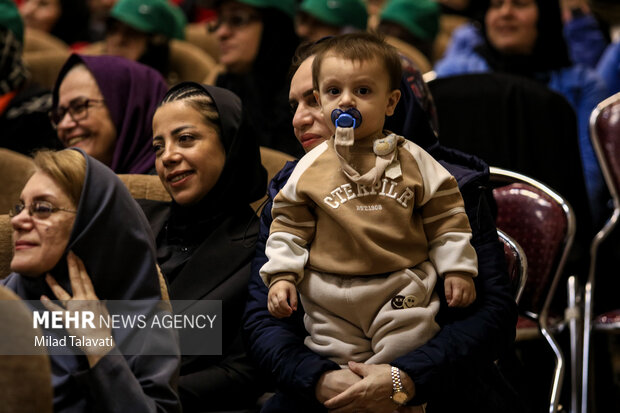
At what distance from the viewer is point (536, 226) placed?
302cm

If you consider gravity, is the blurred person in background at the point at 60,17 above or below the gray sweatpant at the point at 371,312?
above

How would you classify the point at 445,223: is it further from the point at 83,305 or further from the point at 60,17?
the point at 60,17

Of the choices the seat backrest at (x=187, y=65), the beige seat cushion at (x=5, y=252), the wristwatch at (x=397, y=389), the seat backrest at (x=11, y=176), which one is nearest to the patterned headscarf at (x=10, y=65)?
the seat backrest at (x=187, y=65)

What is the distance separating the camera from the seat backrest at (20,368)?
1.62m

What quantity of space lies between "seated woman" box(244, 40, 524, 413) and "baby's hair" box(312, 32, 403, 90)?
0.31 metres

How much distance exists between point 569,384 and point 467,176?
4.46 ft

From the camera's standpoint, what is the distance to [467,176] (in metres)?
2.24

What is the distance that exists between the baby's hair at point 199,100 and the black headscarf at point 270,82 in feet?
4.64

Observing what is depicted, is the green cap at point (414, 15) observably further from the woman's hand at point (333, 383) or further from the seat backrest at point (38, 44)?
the woman's hand at point (333, 383)

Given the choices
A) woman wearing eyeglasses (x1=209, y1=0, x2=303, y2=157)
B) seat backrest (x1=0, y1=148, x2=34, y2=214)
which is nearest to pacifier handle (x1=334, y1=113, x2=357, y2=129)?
seat backrest (x1=0, y1=148, x2=34, y2=214)

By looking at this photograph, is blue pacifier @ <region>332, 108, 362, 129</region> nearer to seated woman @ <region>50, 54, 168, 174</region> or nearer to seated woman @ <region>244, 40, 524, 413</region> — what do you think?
seated woman @ <region>244, 40, 524, 413</region>

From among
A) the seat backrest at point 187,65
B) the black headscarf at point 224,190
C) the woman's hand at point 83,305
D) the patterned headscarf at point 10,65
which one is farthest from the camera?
the seat backrest at point 187,65

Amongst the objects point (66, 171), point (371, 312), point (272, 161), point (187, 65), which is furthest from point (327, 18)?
point (371, 312)

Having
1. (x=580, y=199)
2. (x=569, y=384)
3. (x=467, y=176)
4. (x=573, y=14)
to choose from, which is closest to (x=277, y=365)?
(x=467, y=176)
